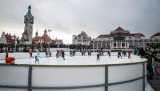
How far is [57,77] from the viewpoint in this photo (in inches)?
151

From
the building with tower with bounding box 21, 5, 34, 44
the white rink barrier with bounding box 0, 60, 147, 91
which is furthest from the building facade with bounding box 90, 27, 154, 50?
the white rink barrier with bounding box 0, 60, 147, 91

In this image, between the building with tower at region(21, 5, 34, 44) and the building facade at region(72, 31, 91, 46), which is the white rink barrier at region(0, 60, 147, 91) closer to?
the building with tower at region(21, 5, 34, 44)

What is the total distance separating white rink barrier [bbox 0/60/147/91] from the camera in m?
3.80

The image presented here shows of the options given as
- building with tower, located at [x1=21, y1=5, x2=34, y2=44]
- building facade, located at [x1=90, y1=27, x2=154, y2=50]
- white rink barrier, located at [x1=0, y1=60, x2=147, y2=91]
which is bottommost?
white rink barrier, located at [x1=0, y1=60, x2=147, y2=91]

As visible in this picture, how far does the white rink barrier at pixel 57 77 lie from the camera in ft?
12.5

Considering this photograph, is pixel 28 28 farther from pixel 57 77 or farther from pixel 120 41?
pixel 57 77

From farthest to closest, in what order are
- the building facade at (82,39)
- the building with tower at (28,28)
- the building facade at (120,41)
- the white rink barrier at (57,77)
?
the building facade at (82,39)
the building with tower at (28,28)
the building facade at (120,41)
the white rink barrier at (57,77)

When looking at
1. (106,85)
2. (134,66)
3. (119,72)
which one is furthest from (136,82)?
(106,85)

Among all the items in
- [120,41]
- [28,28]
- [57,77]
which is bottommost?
[57,77]

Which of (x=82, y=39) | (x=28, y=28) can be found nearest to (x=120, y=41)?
(x=82, y=39)

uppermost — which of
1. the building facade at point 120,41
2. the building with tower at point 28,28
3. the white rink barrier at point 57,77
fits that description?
the building with tower at point 28,28

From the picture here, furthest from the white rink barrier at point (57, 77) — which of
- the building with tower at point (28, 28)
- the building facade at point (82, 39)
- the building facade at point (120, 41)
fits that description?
the building facade at point (82, 39)

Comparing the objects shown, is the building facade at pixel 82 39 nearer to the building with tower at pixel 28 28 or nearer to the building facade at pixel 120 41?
the building facade at pixel 120 41

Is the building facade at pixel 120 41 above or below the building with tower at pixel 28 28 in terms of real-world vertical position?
below
